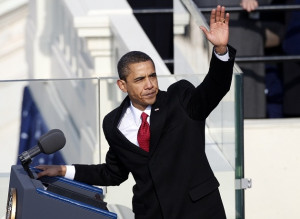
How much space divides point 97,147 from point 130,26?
84.1 inches

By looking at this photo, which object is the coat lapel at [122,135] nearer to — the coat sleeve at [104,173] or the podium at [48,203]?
the coat sleeve at [104,173]

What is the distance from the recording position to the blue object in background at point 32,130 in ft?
24.0

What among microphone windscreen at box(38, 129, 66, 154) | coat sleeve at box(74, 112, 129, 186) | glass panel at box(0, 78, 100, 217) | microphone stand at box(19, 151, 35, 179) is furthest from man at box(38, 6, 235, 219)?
glass panel at box(0, 78, 100, 217)

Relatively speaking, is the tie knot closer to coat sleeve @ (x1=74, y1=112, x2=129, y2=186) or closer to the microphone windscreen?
coat sleeve @ (x1=74, y1=112, x2=129, y2=186)

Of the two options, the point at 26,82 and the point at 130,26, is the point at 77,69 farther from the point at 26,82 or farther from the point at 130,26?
the point at 26,82

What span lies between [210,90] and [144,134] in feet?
1.42

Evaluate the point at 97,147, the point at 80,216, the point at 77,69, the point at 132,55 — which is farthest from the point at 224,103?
the point at 77,69

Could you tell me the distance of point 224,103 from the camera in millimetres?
7199

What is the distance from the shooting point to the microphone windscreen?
507cm

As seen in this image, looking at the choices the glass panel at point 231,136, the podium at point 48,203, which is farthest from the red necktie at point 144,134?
the glass panel at point 231,136

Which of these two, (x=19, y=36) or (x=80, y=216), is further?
(x=19, y=36)

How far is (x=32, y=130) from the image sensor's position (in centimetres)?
737

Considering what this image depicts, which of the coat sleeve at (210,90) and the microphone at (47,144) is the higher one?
the coat sleeve at (210,90)

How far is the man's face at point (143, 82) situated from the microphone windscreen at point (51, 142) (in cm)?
49
